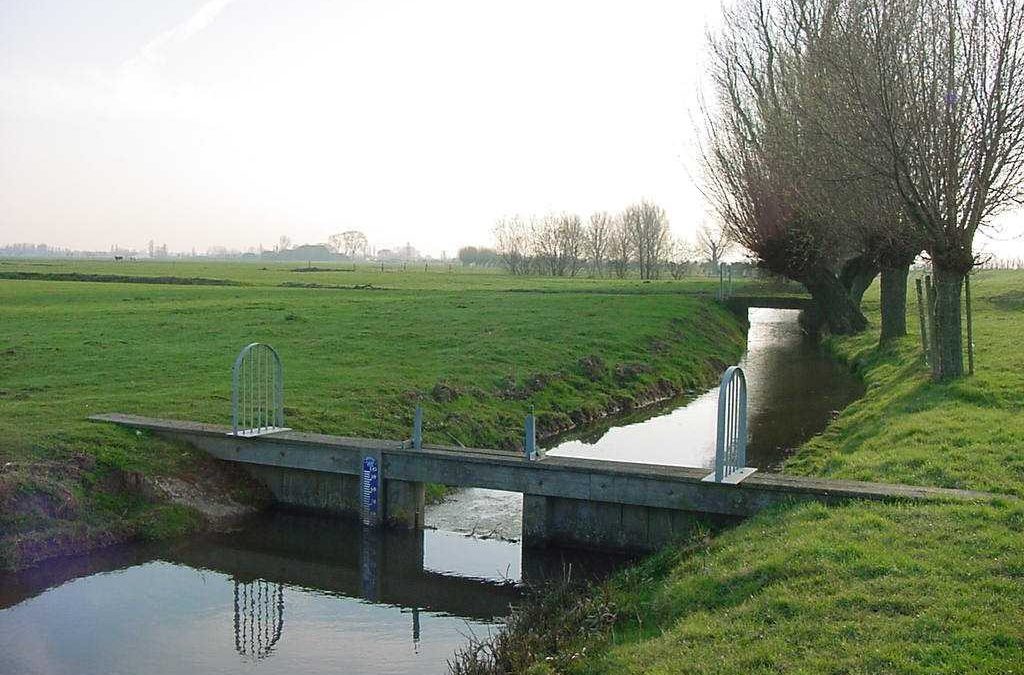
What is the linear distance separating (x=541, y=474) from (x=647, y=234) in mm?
102738

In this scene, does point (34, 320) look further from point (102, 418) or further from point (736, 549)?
point (736, 549)

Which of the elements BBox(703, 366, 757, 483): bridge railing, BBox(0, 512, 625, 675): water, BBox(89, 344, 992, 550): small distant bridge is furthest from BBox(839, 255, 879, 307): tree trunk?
BBox(0, 512, 625, 675): water

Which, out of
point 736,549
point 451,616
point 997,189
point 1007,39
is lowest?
point 451,616

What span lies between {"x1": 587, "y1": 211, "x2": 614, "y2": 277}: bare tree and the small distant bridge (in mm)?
107184

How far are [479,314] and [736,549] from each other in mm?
28732

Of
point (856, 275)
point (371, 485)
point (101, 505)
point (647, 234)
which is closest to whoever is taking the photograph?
point (101, 505)

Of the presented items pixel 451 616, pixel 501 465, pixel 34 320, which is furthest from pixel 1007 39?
pixel 34 320

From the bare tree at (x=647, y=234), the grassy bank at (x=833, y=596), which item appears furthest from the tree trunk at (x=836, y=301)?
the bare tree at (x=647, y=234)

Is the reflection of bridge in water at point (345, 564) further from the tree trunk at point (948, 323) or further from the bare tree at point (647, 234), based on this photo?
the bare tree at point (647, 234)

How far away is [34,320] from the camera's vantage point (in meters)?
35.0

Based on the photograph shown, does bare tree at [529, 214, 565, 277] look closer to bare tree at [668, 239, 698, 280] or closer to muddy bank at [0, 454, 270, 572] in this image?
bare tree at [668, 239, 698, 280]

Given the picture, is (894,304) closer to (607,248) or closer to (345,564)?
(345,564)

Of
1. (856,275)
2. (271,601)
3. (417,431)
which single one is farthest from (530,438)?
(856,275)

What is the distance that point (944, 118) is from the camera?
60.4 ft
